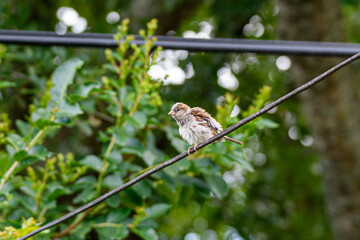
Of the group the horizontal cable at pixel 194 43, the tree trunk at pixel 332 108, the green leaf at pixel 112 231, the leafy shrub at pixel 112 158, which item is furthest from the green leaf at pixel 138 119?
the tree trunk at pixel 332 108

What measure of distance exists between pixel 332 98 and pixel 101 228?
2122 mm

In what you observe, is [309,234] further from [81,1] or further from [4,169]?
[4,169]

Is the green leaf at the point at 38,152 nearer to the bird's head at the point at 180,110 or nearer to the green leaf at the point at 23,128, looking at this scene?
the green leaf at the point at 23,128

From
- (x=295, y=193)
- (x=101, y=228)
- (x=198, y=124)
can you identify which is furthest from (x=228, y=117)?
(x=295, y=193)

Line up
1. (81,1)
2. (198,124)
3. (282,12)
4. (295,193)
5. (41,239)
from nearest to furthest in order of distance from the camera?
(198,124) → (41,239) → (282,12) → (81,1) → (295,193)

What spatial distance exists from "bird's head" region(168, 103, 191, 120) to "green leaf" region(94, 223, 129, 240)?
58 cm

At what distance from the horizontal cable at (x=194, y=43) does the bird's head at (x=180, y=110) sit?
18.1 inches

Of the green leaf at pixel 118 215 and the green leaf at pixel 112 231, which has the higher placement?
the green leaf at pixel 118 215

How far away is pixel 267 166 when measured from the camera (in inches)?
171

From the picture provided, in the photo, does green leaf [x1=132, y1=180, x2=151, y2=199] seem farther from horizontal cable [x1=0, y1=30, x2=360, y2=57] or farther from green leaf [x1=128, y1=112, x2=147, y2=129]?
horizontal cable [x1=0, y1=30, x2=360, y2=57]

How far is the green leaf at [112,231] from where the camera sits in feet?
5.38

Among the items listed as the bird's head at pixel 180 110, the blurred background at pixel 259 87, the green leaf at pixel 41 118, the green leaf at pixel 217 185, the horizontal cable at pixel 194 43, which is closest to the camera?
the bird's head at pixel 180 110

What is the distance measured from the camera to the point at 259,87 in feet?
10.5

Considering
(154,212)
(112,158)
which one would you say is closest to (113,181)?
(112,158)
